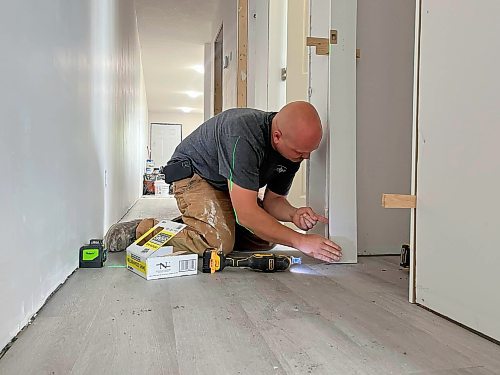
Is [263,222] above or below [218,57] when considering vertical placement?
below

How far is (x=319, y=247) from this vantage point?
5.28ft

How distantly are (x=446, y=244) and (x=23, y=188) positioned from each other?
0.95 metres

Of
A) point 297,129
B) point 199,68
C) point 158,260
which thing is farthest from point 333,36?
point 199,68

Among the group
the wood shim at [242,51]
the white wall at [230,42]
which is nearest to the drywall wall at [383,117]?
the wood shim at [242,51]

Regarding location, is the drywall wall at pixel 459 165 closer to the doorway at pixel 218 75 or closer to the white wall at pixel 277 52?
the white wall at pixel 277 52

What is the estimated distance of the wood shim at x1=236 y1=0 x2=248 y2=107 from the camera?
3.51 meters

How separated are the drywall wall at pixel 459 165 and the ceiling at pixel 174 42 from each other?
13.6 ft

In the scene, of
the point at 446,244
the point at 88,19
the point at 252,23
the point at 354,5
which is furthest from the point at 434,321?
the point at 252,23

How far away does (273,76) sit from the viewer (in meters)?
3.08

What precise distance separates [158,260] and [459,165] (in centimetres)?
91

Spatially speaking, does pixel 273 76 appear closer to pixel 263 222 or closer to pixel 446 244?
pixel 263 222

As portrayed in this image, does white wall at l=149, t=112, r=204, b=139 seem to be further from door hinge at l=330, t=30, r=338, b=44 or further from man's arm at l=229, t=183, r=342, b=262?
man's arm at l=229, t=183, r=342, b=262

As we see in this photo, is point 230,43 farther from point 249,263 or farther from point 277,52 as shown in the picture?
point 249,263

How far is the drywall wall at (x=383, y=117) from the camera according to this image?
75.7 inches
